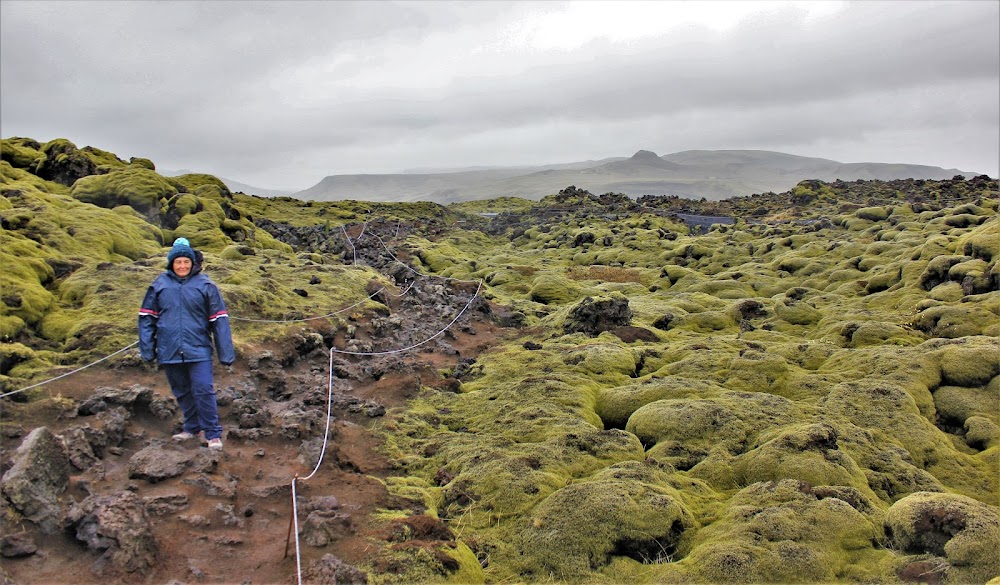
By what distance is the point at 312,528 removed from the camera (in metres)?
8.09

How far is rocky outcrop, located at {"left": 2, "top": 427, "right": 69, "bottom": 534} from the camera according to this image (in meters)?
7.30

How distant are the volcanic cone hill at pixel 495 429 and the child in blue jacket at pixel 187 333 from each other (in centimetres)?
90

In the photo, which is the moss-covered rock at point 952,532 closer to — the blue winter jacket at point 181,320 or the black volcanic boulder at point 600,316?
the blue winter jacket at point 181,320

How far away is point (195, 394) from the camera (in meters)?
10.1

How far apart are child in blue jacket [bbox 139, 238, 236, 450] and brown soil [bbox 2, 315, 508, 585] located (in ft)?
2.39

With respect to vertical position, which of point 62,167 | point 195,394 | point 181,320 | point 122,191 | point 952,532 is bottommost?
point 952,532

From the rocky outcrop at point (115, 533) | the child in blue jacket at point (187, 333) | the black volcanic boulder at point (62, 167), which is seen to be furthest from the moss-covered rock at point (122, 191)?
the rocky outcrop at point (115, 533)

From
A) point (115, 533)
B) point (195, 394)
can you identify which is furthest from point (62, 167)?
point (115, 533)

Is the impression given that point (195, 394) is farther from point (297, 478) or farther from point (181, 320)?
point (297, 478)

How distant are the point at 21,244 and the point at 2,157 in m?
18.6

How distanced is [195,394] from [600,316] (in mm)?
14869

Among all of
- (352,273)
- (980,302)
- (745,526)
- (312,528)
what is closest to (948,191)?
(980,302)

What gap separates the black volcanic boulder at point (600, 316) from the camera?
21422 millimetres

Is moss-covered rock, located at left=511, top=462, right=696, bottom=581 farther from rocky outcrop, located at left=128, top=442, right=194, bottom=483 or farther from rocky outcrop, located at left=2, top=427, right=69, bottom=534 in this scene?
rocky outcrop, located at left=2, top=427, right=69, bottom=534
